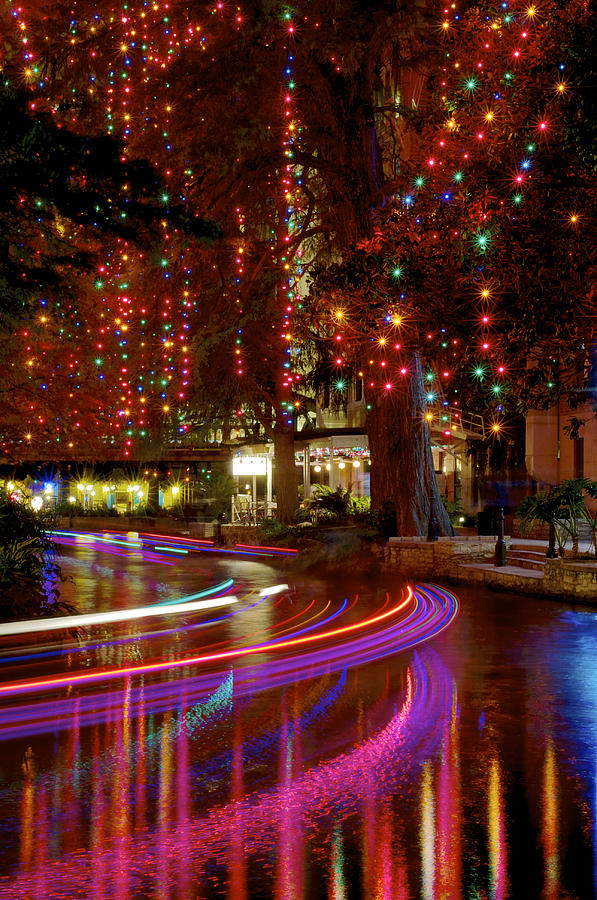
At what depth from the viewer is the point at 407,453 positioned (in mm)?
26672

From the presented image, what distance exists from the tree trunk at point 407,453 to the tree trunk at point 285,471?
10.3 m

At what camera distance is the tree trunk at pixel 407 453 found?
2631 centimetres

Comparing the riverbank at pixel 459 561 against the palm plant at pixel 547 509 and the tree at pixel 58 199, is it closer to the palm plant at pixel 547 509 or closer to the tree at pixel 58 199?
the palm plant at pixel 547 509

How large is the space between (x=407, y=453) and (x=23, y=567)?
1361cm

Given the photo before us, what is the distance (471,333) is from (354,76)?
12.6m

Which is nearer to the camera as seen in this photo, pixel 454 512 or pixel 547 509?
pixel 547 509

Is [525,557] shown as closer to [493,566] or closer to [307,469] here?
[493,566]

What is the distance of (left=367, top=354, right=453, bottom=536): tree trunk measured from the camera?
26312 mm

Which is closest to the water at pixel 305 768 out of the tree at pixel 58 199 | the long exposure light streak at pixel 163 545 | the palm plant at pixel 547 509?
the tree at pixel 58 199

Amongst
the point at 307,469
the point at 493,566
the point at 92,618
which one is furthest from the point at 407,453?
the point at 307,469

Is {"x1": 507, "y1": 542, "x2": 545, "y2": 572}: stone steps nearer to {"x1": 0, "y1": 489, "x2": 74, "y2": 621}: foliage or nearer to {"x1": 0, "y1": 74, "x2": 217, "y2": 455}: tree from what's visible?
{"x1": 0, "y1": 489, "x2": 74, "y2": 621}: foliage

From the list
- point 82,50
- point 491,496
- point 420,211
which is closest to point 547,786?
point 420,211

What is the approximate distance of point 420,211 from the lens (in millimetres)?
17406

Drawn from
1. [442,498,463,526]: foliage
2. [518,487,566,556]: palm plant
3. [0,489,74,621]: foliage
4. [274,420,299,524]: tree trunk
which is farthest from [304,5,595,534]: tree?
[274,420,299,524]: tree trunk
